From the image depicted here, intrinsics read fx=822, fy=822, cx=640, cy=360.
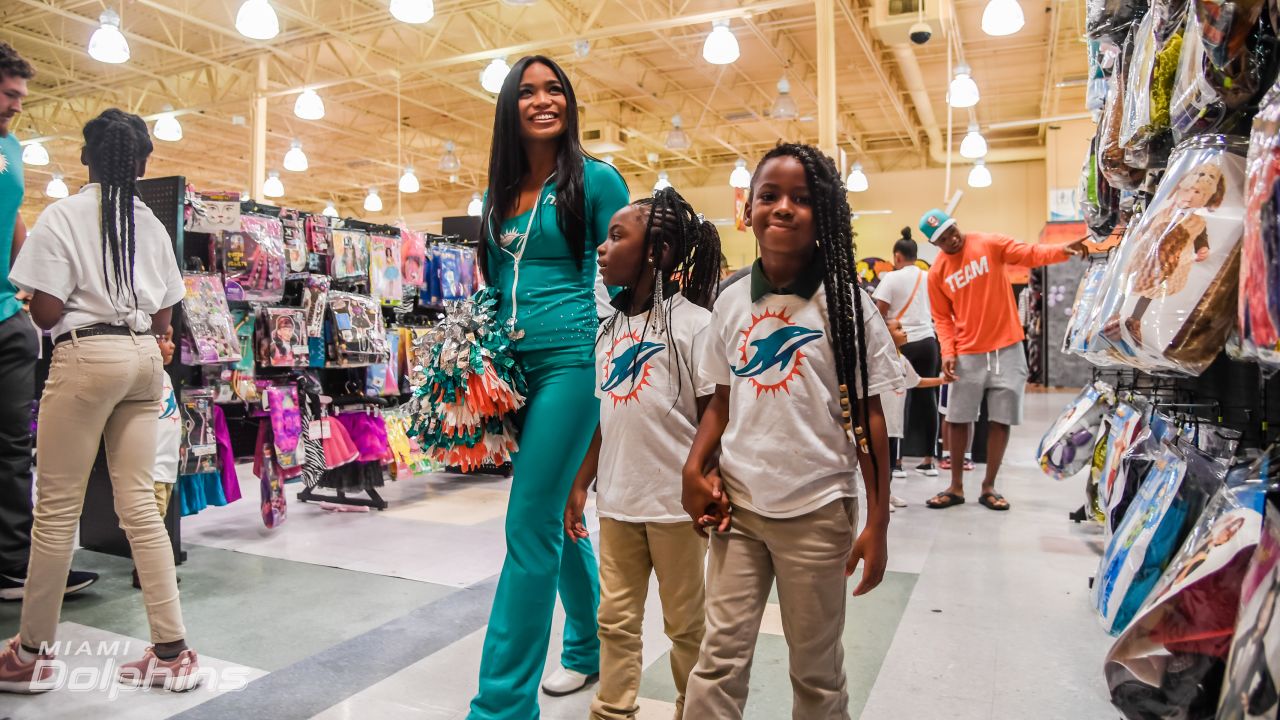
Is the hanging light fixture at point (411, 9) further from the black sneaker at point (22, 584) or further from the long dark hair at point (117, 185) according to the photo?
the black sneaker at point (22, 584)

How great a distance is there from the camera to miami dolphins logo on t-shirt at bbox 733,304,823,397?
1.39 m

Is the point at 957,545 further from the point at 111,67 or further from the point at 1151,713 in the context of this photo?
the point at 111,67

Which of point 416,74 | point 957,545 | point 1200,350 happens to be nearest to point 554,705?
point 1200,350

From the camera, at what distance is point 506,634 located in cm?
168

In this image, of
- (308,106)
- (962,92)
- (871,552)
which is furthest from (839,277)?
(308,106)

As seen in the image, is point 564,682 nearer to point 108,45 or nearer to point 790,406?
point 790,406

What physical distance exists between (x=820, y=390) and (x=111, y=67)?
15152 mm

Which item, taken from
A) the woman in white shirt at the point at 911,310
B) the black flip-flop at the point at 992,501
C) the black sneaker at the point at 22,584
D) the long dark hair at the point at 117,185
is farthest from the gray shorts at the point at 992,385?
the black sneaker at the point at 22,584

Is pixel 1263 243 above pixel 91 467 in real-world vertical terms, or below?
above

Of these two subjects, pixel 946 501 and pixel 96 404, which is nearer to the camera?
pixel 96 404

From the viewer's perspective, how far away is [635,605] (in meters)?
1.65

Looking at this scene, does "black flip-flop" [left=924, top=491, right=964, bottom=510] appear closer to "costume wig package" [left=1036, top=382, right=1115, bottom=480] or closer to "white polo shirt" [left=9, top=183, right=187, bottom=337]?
"costume wig package" [left=1036, top=382, right=1115, bottom=480]

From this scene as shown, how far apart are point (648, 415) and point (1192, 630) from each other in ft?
3.32

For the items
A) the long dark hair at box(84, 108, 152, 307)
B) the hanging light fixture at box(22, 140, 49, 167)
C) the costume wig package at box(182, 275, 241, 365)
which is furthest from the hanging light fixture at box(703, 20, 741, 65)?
the hanging light fixture at box(22, 140, 49, 167)
